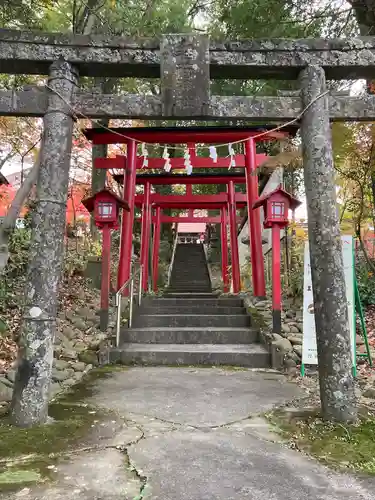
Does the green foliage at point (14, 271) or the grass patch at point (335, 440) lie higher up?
the green foliage at point (14, 271)

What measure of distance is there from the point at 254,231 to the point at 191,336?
2.84 m

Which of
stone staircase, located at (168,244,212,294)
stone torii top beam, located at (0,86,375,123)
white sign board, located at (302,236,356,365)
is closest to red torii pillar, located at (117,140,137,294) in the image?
white sign board, located at (302,236,356,365)

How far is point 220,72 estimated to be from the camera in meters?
4.46

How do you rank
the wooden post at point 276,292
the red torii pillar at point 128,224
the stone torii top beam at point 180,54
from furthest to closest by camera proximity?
1. the red torii pillar at point 128,224
2. the wooden post at point 276,292
3. the stone torii top beam at point 180,54

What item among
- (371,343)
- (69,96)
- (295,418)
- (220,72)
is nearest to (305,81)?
(220,72)

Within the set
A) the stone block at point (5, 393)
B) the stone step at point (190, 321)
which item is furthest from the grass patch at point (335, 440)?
the stone step at point (190, 321)

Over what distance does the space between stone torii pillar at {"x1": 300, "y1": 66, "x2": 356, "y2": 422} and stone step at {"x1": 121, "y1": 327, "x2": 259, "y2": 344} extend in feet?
12.6

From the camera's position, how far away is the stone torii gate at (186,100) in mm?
3967

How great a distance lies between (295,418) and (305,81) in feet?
11.5

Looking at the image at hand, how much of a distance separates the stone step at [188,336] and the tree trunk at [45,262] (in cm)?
389

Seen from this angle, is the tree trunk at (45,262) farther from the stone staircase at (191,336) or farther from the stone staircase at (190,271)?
the stone staircase at (190,271)

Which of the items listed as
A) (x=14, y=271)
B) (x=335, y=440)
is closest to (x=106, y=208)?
(x=14, y=271)

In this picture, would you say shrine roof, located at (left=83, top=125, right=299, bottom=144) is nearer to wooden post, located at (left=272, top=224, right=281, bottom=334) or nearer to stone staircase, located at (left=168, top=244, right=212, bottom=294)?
wooden post, located at (left=272, top=224, right=281, bottom=334)

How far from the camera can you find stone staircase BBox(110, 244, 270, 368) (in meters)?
6.82
